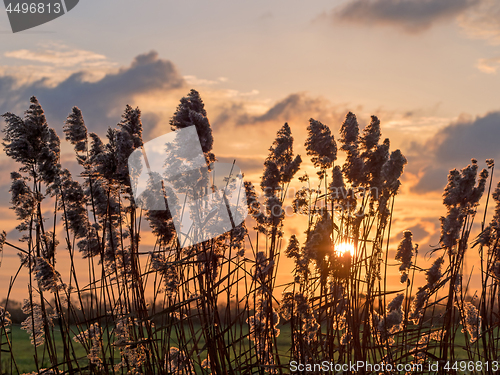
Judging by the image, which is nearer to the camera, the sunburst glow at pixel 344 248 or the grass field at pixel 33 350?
the sunburst glow at pixel 344 248

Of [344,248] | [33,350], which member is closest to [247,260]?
[344,248]

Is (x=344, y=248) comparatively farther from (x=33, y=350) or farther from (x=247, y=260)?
(x=33, y=350)

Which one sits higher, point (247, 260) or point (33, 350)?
point (247, 260)

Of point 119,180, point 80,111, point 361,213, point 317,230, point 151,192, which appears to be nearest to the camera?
point 317,230

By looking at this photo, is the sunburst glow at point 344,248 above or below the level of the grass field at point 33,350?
above

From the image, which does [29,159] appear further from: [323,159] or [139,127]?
[323,159]

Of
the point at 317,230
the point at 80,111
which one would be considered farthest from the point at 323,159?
the point at 80,111

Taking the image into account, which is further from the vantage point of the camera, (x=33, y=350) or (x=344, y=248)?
(x=33, y=350)

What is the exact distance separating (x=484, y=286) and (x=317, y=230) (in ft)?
6.75

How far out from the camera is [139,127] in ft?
9.86

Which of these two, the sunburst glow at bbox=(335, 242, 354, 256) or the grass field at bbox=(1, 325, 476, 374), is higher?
the sunburst glow at bbox=(335, 242, 354, 256)

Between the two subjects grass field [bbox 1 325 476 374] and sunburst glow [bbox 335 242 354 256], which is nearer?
sunburst glow [bbox 335 242 354 256]

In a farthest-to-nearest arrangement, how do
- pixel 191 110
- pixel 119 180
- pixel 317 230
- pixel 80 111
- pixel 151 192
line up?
pixel 80 111, pixel 119 180, pixel 151 192, pixel 191 110, pixel 317 230

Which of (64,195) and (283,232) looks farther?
(64,195)
